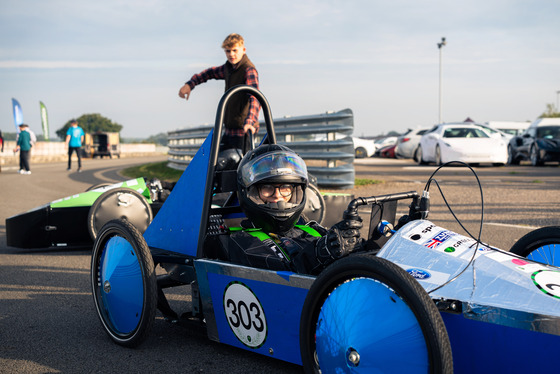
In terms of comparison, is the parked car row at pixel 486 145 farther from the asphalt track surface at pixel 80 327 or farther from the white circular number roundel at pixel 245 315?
the white circular number roundel at pixel 245 315

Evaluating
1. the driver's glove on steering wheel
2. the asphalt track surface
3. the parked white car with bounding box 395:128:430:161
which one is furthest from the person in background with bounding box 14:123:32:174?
the driver's glove on steering wheel

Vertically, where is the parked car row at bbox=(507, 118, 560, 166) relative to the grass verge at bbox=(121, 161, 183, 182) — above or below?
above

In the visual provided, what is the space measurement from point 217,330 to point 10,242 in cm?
376

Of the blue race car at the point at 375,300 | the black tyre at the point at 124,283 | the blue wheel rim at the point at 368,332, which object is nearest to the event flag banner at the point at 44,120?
the black tyre at the point at 124,283

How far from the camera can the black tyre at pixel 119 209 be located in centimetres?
629

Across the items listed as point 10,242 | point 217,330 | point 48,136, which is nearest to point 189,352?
point 217,330

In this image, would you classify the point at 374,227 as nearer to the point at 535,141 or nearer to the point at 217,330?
the point at 217,330

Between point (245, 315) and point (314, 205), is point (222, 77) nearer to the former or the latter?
point (314, 205)

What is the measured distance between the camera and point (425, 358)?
2174 millimetres

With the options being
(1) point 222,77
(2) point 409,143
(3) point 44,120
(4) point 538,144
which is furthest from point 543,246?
(3) point 44,120

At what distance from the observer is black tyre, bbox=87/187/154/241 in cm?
629

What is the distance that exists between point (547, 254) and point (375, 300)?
127cm

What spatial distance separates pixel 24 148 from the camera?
21172 millimetres

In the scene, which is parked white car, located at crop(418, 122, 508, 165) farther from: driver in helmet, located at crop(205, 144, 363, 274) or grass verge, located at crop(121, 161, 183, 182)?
driver in helmet, located at crop(205, 144, 363, 274)
